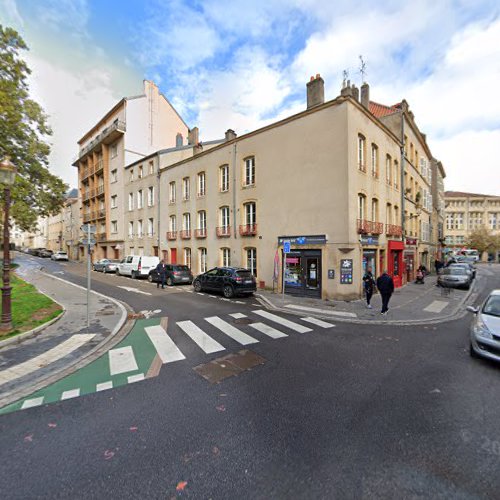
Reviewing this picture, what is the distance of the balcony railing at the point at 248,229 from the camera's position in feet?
51.7

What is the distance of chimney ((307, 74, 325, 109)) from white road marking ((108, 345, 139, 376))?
13.9 metres

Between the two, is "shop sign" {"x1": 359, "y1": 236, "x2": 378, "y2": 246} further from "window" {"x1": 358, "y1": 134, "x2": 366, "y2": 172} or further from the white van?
the white van

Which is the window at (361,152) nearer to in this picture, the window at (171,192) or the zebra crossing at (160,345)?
the zebra crossing at (160,345)

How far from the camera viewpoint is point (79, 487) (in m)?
2.50

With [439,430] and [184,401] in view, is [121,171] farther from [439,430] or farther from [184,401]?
[439,430]

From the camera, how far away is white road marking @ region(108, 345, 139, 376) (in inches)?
199

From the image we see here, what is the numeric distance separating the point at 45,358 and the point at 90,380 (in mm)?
1760

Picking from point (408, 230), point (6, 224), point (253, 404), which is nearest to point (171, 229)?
point (6, 224)

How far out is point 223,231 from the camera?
1767cm

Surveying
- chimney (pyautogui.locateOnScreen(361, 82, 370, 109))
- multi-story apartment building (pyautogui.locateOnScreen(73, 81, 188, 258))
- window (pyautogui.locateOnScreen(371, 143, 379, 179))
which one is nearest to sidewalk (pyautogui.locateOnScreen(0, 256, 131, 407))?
window (pyautogui.locateOnScreen(371, 143, 379, 179))

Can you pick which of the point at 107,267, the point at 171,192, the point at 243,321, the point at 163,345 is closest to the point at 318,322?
the point at 243,321

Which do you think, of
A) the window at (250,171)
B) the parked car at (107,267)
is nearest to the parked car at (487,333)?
the window at (250,171)

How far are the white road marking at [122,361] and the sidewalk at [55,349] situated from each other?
420 millimetres

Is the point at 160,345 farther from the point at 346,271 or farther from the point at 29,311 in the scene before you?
the point at 346,271
